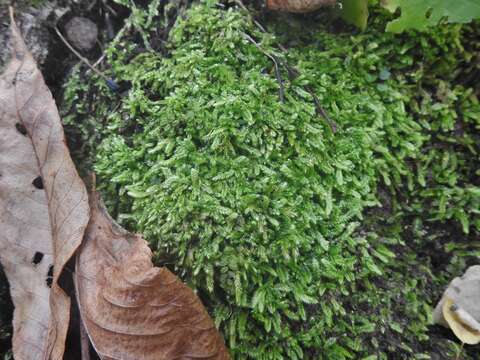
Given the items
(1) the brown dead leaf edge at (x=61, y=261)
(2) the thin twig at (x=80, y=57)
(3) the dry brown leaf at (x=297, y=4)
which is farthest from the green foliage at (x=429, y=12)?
(1) the brown dead leaf edge at (x=61, y=261)

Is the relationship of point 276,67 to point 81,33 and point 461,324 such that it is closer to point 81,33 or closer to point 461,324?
point 81,33

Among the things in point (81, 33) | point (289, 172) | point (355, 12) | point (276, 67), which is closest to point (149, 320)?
point (289, 172)

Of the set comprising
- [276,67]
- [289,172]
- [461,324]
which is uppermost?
[276,67]

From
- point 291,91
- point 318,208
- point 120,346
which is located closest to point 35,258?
point 120,346

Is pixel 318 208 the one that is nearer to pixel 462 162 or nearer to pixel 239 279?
pixel 239 279

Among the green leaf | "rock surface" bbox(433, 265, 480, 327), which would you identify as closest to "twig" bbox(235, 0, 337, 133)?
the green leaf
